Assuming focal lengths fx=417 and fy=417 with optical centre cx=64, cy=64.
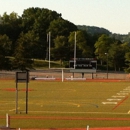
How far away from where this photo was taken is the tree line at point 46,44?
77119 millimetres

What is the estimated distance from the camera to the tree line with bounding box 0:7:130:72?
7712 cm

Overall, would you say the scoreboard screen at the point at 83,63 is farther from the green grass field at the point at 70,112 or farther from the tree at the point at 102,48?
the tree at the point at 102,48

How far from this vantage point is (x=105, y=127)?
19359 mm


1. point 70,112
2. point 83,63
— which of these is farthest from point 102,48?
point 70,112

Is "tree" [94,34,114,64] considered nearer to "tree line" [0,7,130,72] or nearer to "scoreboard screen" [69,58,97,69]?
"tree line" [0,7,130,72]

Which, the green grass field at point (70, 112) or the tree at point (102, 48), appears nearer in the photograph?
the green grass field at point (70, 112)

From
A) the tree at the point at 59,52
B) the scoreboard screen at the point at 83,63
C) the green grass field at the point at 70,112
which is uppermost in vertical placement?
the tree at the point at 59,52

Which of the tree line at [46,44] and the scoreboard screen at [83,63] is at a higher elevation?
the tree line at [46,44]

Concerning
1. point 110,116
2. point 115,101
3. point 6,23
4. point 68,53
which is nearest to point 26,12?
point 6,23

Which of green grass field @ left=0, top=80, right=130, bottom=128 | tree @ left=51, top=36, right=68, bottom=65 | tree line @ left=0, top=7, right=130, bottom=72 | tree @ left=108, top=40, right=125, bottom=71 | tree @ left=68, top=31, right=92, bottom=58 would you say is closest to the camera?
green grass field @ left=0, top=80, right=130, bottom=128

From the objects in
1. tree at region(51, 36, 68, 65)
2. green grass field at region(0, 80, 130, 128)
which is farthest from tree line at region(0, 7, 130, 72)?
green grass field at region(0, 80, 130, 128)

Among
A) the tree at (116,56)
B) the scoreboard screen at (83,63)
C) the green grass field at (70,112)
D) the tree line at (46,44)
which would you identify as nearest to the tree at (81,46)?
the tree line at (46,44)

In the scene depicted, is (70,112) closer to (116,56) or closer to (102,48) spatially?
(116,56)

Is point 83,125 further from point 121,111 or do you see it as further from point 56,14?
point 56,14
